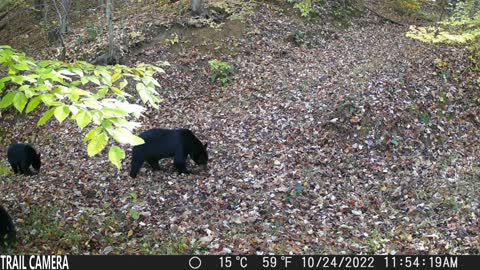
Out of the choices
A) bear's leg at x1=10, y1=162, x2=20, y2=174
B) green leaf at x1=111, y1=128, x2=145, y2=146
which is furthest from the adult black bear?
green leaf at x1=111, y1=128, x2=145, y2=146

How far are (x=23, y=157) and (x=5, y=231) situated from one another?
11.7 feet

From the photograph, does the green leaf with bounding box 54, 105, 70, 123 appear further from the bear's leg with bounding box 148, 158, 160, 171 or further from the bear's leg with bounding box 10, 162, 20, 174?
the bear's leg with bounding box 10, 162, 20, 174

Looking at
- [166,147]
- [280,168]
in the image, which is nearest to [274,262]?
[280,168]

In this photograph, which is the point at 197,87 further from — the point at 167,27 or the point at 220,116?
the point at 167,27

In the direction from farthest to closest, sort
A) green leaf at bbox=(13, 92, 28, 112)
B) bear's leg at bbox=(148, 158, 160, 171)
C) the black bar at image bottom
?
bear's leg at bbox=(148, 158, 160, 171), the black bar at image bottom, green leaf at bbox=(13, 92, 28, 112)

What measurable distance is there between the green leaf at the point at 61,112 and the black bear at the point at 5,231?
5.19 metres

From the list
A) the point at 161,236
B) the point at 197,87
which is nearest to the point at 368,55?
the point at 197,87

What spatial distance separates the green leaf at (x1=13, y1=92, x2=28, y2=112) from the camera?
329 centimetres

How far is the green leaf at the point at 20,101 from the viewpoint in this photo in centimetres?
329

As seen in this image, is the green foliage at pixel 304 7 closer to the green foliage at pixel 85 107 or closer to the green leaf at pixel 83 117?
the green foliage at pixel 85 107

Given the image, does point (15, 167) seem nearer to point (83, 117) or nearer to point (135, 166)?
point (135, 166)

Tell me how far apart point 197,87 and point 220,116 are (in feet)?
7.32

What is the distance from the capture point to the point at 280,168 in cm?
956

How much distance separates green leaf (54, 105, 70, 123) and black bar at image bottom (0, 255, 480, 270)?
13.1 ft
